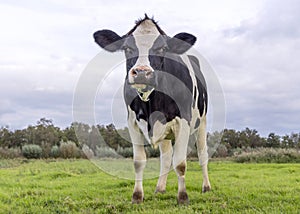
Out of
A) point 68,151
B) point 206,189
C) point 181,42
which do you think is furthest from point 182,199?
point 68,151

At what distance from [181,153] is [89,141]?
1574mm

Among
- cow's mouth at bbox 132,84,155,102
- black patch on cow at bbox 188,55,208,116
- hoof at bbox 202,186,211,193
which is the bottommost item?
hoof at bbox 202,186,211,193

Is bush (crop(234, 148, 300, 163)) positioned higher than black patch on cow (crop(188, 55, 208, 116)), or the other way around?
black patch on cow (crop(188, 55, 208, 116))

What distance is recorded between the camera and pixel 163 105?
243 inches

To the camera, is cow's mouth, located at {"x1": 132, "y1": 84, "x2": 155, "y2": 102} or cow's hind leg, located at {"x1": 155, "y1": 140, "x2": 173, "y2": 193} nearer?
cow's mouth, located at {"x1": 132, "y1": 84, "x2": 155, "y2": 102}

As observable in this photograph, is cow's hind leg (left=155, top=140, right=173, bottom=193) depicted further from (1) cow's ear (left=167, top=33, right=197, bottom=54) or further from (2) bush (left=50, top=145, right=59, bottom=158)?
(2) bush (left=50, top=145, right=59, bottom=158)

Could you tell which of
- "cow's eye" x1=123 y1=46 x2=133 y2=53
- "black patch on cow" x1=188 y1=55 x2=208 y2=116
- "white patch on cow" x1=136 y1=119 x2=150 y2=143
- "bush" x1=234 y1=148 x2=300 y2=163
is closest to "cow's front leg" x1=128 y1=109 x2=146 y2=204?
"white patch on cow" x1=136 y1=119 x2=150 y2=143

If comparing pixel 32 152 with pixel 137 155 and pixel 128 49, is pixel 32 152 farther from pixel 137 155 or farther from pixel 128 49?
pixel 128 49

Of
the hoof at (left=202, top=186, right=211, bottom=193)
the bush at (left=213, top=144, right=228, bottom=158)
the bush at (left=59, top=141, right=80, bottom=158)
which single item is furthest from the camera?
the bush at (left=59, top=141, right=80, bottom=158)

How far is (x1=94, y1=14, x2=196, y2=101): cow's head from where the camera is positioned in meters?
5.23

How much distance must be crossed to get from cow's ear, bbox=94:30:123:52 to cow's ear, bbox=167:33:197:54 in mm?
796

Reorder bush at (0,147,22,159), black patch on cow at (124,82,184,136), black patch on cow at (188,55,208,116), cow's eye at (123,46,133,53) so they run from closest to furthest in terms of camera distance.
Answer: cow's eye at (123,46,133,53)
black patch on cow at (124,82,184,136)
black patch on cow at (188,55,208,116)
bush at (0,147,22,159)

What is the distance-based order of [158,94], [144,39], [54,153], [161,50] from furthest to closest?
[54,153] < [158,94] < [161,50] < [144,39]

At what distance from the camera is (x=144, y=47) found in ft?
18.2
